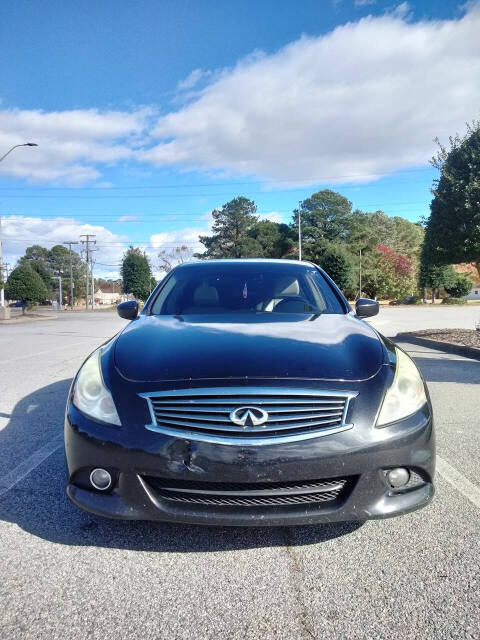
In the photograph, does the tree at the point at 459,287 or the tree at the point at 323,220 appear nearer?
the tree at the point at 459,287

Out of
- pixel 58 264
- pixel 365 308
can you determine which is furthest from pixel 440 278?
pixel 58 264

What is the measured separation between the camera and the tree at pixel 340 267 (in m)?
51.4

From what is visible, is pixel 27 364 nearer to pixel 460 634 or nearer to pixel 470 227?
pixel 460 634

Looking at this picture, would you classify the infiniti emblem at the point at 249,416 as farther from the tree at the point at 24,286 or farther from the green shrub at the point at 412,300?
the green shrub at the point at 412,300

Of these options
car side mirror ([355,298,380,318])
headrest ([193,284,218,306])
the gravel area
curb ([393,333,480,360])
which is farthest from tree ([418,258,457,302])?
headrest ([193,284,218,306])

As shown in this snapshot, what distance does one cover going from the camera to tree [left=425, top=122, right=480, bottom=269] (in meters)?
10.9

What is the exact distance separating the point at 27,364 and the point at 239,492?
Answer: 24.0 feet

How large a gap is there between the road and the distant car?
0.23 metres

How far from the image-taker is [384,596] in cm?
193

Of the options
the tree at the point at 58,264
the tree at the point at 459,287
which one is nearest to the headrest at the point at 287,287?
the tree at the point at 459,287

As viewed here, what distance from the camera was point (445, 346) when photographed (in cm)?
1042

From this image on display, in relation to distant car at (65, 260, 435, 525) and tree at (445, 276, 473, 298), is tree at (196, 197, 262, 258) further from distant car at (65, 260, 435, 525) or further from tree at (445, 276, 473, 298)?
distant car at (65, 260, 435, 525)

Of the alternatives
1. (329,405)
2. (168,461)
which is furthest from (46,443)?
(329,405)

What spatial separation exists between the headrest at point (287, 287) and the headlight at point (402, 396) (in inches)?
57.5
